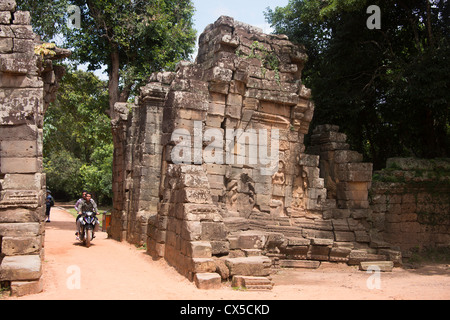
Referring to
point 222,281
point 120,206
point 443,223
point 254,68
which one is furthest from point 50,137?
point 443,223

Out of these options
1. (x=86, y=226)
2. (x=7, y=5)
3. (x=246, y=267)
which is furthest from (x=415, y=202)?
(x=7, y=5)

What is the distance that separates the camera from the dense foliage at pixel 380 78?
16.5 m

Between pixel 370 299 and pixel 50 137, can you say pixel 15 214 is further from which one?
pixel 50 137

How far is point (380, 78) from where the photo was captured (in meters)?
17.2

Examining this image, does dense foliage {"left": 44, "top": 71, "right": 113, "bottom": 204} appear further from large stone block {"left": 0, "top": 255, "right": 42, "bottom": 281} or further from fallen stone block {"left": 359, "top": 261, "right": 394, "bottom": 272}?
fallen stone block {"left": 359, "top": 261, "right": 394, "bottom": 272}

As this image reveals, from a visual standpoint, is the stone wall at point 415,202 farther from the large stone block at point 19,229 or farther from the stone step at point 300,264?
the large stone block at point 19,229

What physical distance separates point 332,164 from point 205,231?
6.87 metres

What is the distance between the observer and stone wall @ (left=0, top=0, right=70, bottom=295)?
320 inches

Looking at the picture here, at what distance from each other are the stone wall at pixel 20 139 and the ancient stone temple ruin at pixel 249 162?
2.75 m

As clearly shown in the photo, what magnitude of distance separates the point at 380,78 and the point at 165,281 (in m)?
11.9

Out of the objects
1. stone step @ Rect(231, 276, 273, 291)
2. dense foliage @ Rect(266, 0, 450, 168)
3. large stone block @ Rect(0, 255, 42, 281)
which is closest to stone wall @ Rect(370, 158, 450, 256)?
dense foliage @ Rect(266, 0, 450, 168)

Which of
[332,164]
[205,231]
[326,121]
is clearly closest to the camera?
[205,231]

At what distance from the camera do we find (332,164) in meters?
14.7

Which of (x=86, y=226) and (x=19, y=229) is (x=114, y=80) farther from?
(x=19, y=229)
